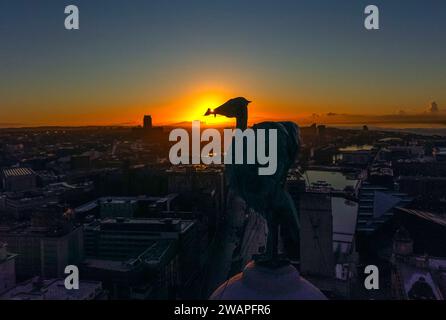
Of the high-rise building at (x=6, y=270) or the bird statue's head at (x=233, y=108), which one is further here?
the high-rise building at (x=6, y=270)

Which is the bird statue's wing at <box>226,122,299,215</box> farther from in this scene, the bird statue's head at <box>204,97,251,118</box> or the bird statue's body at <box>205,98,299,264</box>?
the bird statue's head at <box>204,97,251,118</box>

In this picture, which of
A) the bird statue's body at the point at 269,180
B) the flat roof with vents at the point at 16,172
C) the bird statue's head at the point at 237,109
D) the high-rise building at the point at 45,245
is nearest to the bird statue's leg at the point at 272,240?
the bird statue's body at the point at 269,180

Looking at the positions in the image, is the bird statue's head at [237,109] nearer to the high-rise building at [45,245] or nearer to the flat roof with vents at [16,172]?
the high-rise building at [45,245]

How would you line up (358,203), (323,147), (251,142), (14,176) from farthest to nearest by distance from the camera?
(323,147)
(14,176)
(358,203)
(251,142)

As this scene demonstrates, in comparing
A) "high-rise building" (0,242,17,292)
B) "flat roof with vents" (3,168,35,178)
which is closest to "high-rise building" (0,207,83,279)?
"high-rise building" (0,242,17,292)

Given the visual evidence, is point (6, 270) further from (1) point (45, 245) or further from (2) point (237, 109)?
(2) point (237, 109)

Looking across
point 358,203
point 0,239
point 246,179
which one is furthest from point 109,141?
point 246,179
